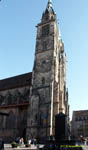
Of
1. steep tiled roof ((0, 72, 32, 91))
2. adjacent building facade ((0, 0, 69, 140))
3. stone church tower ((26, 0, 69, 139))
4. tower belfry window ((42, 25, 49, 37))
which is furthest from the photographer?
tower belfry window ((42, 25, 49, 37))

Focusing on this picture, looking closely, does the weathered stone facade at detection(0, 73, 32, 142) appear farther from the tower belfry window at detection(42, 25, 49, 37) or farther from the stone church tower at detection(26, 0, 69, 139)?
the tower belfry window at detection(42, 25, 49, 37)

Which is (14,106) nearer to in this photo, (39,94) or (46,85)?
(39,94)

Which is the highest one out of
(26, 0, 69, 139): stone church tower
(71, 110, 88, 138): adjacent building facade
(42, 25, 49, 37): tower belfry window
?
(42, 25, 49, 37): tower belfry window

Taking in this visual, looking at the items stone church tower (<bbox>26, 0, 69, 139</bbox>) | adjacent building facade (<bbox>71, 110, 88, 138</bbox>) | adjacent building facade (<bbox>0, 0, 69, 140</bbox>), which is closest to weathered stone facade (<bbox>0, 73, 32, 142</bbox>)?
adjacent building facade (<bbox>0, 0, 69, 140</bbox>)

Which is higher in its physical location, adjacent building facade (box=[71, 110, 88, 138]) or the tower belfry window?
the tower belfry window

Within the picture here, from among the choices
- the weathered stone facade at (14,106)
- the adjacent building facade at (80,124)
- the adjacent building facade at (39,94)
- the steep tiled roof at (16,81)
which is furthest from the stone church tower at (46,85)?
the adjacent building facade at (80,124)

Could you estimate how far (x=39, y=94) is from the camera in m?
34.9

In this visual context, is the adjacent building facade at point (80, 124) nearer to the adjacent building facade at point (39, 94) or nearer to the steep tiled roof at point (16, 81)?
the adjacent building facade at point (39, 94)

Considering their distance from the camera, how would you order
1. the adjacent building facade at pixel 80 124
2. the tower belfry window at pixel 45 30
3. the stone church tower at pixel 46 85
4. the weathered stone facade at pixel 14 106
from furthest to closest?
the adjacent building facade at pixel 80 124 < the tower belfry window at pixel 45 30 < the weathered stone facade at pixel 14 106 < the stone church tower at pixel 46 85

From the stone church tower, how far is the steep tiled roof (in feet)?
11.8

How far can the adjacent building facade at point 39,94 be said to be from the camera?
106 feet

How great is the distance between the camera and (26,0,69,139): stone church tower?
31953mm

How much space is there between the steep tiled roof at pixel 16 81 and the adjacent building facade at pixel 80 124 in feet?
90.9

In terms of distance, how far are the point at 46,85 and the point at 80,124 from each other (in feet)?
102
